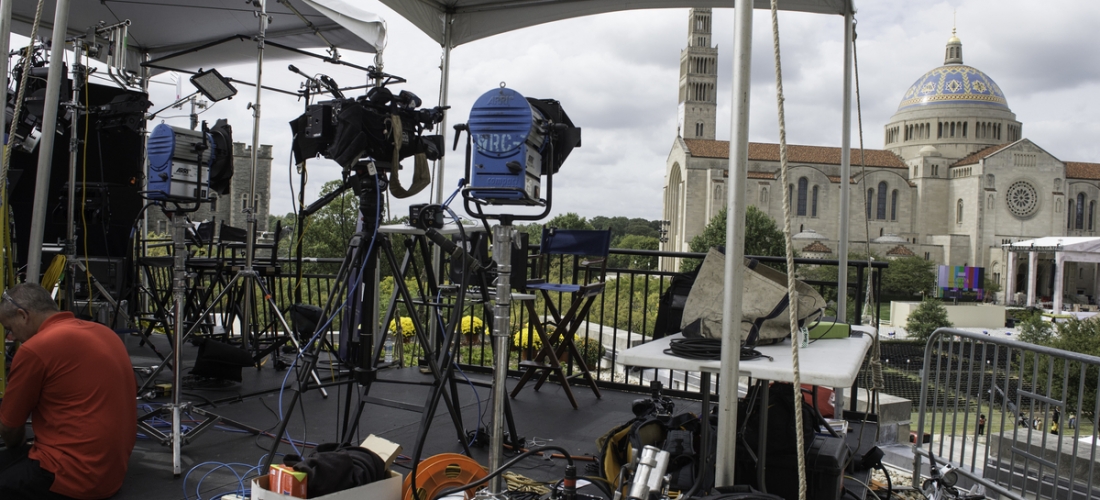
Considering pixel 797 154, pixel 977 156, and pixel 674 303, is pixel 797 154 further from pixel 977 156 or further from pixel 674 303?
pixel 674 303

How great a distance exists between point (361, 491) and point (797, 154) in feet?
239

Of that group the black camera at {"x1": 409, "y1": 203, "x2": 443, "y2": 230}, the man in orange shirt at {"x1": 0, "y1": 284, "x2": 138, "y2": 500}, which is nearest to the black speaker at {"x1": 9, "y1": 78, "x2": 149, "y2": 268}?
the man in orange shirt at {"x1": 0, "y1": 284, "x2": 138, "y2": 500}

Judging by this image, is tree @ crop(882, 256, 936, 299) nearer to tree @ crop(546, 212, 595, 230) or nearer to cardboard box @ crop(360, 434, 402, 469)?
tree @ crop(546, 212, 595, 230)

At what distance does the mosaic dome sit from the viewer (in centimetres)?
7944

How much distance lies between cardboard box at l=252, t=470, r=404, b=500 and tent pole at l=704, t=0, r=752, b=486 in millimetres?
1049

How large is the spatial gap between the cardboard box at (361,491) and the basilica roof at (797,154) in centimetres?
6770

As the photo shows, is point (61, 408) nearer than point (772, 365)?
No

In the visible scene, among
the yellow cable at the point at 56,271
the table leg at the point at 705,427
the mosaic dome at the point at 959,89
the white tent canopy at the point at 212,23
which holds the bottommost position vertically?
the table leg at the point at 705,427

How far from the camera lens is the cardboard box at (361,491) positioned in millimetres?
2010

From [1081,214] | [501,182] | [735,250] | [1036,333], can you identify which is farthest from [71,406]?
[1081,214]

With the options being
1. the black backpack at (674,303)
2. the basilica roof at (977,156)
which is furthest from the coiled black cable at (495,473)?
the basilica roof at (977,156)

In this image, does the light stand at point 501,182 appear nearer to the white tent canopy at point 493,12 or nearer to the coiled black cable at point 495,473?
the coiled black cable at point 495,473

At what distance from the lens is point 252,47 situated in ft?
24.2

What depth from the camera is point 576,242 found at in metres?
4.61
